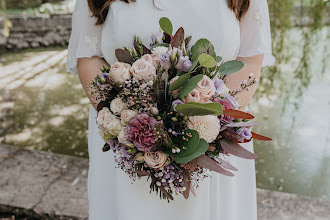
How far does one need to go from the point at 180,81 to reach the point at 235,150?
0.26 meters

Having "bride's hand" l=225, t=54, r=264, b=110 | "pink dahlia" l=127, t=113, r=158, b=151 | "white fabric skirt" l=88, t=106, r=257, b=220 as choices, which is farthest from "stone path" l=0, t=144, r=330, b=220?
"pink dahlia" l=127, t=113, r=158, b=151

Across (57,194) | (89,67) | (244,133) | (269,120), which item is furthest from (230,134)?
(269,120)

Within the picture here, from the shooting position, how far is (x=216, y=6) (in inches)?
50.3

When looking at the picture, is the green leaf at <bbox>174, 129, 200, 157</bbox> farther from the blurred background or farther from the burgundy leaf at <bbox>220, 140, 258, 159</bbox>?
the blurred background

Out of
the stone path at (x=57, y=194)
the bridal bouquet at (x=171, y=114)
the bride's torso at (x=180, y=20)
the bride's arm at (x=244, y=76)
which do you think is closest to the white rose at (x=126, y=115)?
the bridal bouquet at (x=171, y=114)

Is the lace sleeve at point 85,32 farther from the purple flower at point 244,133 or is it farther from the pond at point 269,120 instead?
the pond at point 269,120

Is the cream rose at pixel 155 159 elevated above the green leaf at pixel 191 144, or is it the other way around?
the green leaf at pixel 191 144

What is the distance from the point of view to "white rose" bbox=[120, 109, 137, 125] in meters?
0.96

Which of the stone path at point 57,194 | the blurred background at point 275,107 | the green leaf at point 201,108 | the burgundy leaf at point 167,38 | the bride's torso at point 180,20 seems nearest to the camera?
the green leaf at point 201,108

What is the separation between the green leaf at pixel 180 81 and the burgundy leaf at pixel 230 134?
0.62ft

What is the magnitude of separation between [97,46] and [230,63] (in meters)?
0.56

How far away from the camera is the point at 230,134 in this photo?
39.8 inches

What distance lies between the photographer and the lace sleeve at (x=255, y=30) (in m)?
1.32

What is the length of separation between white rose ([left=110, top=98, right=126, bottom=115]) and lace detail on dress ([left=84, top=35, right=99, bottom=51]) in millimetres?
450
